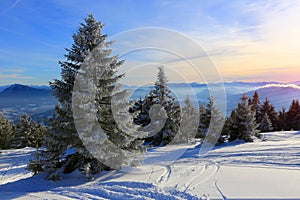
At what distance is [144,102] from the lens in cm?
2642

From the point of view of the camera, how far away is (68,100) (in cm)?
1012

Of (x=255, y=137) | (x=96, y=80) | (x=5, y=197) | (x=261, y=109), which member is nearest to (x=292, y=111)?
(x=261, y=109)

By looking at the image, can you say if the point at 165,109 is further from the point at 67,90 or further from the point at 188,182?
the point at 188,182

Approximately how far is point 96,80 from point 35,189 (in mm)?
4819

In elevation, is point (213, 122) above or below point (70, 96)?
below

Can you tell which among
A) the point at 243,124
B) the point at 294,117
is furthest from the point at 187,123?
the point at 294,117

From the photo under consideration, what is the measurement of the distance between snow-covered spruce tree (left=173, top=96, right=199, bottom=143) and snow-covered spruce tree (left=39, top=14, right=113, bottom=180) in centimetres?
1542

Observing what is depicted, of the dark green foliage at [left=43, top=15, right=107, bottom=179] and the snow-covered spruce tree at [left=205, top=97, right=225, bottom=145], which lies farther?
the snow-covered spruce tree at [left=205, top=97, right=225, bottom=145]

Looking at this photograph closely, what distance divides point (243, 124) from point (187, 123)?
26.6 feet

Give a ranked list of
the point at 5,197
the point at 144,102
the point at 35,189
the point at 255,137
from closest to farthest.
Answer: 1. the point at 5,197
2. the point at 35,189
3. the point at 255,137
4. the point at 144,102

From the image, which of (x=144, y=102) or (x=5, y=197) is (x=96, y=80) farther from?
(x=144, y=102)

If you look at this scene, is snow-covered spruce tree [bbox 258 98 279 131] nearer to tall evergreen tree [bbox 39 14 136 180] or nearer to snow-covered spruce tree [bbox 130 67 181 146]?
snow-covered spruce tree [bbox 130 67 181 146]

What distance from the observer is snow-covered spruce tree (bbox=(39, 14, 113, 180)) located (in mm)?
10039

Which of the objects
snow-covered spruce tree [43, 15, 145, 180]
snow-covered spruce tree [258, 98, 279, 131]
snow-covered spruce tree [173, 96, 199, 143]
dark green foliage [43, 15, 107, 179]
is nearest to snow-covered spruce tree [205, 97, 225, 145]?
snow-covered spruce tree [173, 96, 199, 143]
